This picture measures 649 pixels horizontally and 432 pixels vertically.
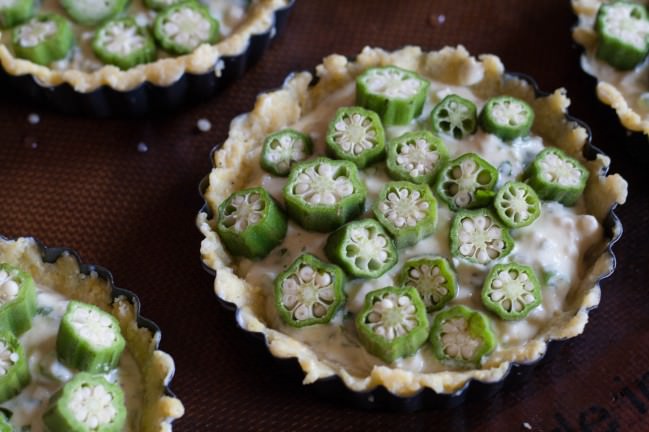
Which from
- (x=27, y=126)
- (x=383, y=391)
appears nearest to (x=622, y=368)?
(x=383, y=391)

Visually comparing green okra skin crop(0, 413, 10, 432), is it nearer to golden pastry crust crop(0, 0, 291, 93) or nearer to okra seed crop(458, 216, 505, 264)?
golden pastry crust crop(0, 0, 291, 93)

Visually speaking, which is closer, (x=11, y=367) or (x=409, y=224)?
(x=11, y=367)

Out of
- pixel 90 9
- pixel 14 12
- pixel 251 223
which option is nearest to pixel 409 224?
pixel 251 223

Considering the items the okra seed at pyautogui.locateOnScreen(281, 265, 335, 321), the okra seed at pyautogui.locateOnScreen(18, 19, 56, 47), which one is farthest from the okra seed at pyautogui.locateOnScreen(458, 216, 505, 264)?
the okra seed at pyautogui.locateOnScreen(18, 19, 56, 47)

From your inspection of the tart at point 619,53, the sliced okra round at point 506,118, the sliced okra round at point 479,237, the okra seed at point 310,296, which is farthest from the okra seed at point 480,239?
the tart at point 619,53

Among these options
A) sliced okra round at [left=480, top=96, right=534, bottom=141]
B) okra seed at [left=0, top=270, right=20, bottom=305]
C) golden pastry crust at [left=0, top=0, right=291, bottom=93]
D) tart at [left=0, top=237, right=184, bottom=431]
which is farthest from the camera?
golden pastry crust at [left=0, top=0, right=291, bottom=93]

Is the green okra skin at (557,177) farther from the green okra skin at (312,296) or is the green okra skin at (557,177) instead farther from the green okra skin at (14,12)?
the green okra skin at (14,12)

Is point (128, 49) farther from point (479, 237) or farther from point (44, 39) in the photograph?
point (479, 237)

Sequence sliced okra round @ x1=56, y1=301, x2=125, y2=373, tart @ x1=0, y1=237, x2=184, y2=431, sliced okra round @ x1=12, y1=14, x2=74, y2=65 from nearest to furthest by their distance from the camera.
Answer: tart @ x1=0, y1=237, x2=184, y2=431
sliced okra round @ x1=56, y1=301, x2=125, y2=373
sliced okra round @ x1=12, y1=14, x2=74, y2=65

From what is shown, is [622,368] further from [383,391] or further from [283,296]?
[283,296]

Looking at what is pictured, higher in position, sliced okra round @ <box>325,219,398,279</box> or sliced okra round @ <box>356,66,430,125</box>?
sliced okra round @ <box>356,66,430,125</box>
